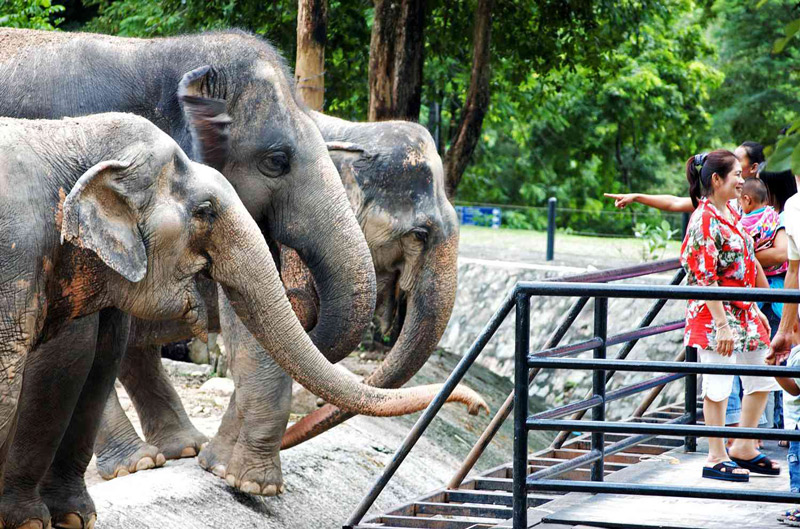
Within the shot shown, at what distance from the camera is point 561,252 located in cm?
2036

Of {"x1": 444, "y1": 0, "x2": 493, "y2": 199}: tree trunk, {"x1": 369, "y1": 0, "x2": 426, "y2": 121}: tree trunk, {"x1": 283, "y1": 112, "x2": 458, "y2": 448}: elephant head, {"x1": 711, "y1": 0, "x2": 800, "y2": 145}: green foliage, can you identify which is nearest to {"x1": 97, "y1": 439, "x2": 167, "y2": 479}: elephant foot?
{"x1": 283, "y1": 112, "x2": 458, "y2": 448}: elephant head

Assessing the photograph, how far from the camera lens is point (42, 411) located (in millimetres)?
5098

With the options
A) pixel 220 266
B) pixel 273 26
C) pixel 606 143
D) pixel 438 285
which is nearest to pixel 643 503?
pixel 220 266

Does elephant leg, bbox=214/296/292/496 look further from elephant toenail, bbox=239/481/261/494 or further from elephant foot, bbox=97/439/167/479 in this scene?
elephant foot, bbox=97/439/167/479

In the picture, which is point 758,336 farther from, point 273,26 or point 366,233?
point 273,26

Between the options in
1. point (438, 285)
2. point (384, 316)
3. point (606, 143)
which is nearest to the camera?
point (438, 285)

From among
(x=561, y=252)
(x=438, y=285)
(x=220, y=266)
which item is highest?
(x=220, y=266)

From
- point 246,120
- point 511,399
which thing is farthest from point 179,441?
point 511,399

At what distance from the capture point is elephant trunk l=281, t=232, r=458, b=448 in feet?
24.3

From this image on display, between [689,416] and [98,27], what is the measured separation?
34.8 ft

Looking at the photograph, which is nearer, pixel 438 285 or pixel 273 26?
pixel 438 285

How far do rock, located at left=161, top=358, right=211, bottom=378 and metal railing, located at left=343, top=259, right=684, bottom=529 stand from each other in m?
5.08

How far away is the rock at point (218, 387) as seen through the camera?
33.7ft

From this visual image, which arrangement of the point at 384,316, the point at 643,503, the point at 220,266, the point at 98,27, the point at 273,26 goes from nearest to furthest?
the point at 220,266, the point at 643,503, the point at 384,316, the point at 273,26, the point at 98,27
